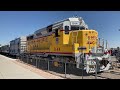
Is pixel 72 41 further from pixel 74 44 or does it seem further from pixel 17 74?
pixel 17 74

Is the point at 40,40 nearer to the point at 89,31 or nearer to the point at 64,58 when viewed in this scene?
the point at 64,58

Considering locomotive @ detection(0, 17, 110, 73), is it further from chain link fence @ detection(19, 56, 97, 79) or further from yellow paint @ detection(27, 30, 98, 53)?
chain link fence @ detection(19, 56, 97, 79)

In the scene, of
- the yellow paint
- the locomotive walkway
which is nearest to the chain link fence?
the yellow paint

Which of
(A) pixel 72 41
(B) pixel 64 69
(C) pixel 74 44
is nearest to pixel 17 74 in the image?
(B) pixel 64 69

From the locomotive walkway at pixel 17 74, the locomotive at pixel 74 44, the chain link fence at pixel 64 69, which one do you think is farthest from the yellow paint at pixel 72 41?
the locomotive walkway at pixel 17 74

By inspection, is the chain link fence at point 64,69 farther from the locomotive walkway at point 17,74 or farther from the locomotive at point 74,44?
the locomotive walkway at point 17,74
